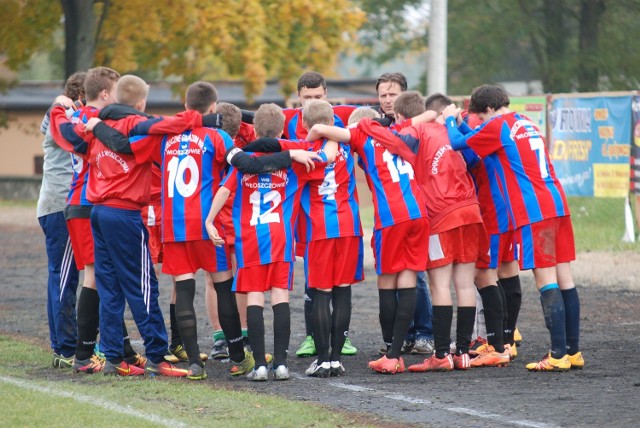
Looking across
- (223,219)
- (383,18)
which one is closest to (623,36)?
(383,18)

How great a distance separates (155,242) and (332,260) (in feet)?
5.71

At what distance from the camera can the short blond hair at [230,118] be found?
841cm

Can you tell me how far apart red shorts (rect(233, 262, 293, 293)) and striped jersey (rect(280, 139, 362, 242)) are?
0.34 m

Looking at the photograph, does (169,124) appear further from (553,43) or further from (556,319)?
(553,43)

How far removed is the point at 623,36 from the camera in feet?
99.1

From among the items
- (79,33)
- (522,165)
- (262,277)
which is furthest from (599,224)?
(262,277)

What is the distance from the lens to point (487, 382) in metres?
7.76

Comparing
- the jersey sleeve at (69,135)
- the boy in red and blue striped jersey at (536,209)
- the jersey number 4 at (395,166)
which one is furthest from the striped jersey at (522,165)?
the jersey sleeve at (69,135)

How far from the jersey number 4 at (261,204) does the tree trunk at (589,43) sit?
23797 millimetres

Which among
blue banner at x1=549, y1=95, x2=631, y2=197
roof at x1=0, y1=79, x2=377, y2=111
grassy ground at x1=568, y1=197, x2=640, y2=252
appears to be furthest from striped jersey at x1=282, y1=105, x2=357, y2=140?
roof at x1=0, y1=79, x2=377, y2=111

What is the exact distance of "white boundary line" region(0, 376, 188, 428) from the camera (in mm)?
6422

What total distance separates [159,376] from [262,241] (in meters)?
1.30

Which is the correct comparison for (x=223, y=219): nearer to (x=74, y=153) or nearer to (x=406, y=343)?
(x=74, y=153)

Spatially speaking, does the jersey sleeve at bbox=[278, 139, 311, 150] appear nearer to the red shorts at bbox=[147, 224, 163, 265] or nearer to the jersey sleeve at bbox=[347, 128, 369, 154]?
the jersey sleeve at bbox=[347, 128, 369, 154]
